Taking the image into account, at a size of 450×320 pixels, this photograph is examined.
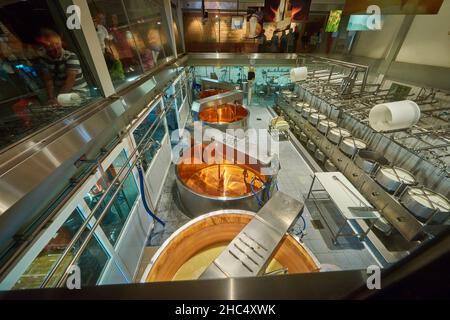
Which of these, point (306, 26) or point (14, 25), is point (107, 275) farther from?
point (306, 26)

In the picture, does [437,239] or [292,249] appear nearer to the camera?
[437,239]

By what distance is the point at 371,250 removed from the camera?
3.47 meters

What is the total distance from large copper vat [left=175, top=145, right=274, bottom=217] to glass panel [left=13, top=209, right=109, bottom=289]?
179cm

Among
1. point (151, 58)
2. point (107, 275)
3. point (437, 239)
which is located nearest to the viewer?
point (437, 239)

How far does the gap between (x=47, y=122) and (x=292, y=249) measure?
302 centimetres

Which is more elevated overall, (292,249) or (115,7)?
(115,7)

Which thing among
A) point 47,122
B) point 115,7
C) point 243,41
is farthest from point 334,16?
point 47,122

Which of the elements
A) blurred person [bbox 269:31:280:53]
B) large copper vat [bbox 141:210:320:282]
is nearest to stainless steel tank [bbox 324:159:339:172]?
large copper vat [bbox 141:210:320:282]

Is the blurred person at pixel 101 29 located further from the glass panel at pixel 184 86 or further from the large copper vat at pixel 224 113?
the large copper vat at pixel 224 113

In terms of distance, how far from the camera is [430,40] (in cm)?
497

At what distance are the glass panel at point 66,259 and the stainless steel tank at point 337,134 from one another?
5290 millimetres

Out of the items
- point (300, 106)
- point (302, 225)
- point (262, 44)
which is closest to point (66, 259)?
point (302, 225)

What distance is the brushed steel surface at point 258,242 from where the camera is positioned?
168 centimetres

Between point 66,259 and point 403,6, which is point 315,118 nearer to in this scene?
point 403,6
